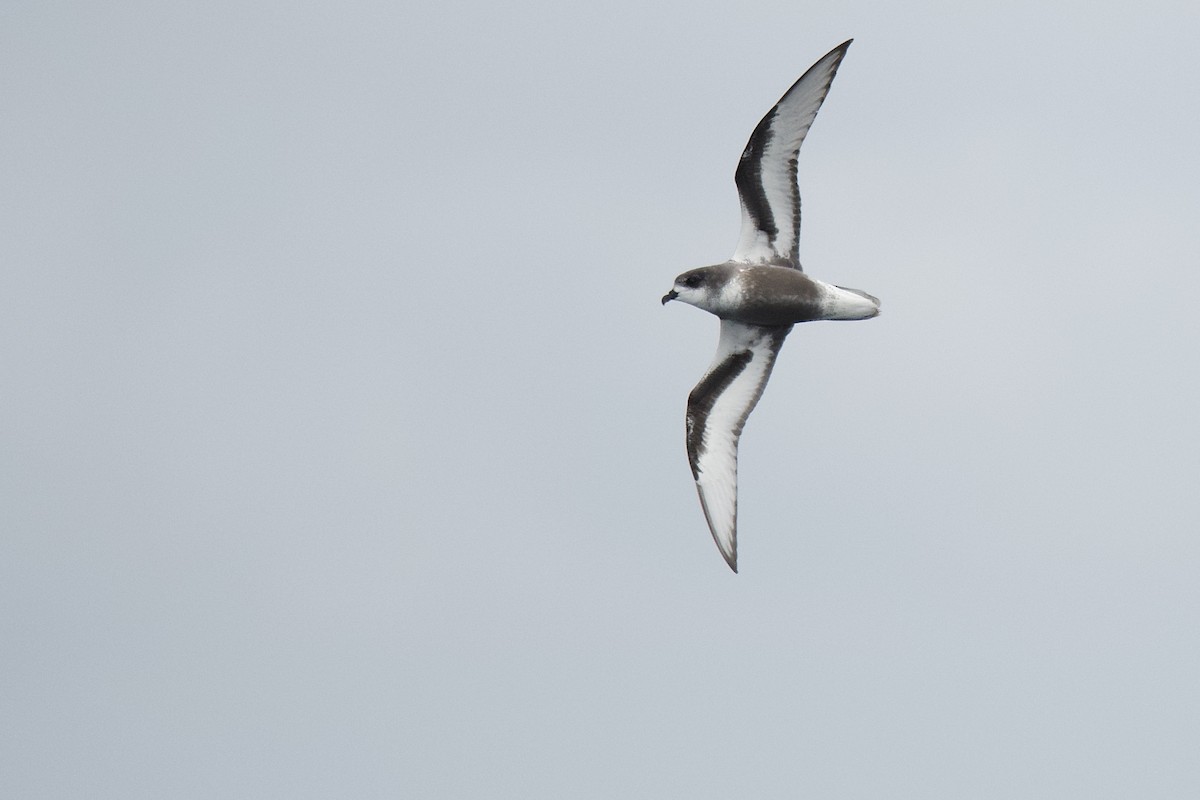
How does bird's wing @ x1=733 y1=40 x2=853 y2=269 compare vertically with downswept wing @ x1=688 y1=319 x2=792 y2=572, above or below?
above

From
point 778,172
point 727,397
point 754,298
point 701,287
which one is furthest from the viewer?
point 727,397

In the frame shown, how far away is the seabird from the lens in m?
30.0

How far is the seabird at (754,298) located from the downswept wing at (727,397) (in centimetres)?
2

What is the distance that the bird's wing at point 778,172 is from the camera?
29.3 m

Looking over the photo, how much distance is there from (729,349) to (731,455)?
5.72 feet

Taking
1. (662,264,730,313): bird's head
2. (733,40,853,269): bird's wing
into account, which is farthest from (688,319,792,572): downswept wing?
(733,40,853,269): bird's wing

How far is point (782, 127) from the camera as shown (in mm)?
29828

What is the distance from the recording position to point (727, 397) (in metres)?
32.0

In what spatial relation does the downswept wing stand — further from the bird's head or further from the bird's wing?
the bird's wing

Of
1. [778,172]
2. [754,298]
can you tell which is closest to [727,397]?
[754,298]

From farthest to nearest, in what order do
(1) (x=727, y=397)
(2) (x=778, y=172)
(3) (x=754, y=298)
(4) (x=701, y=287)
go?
1. (1) (x=727, y=397)
2. (4) (x=701, y=287)
3. (3) (x=754, y=298)
4. (2) (x=778, y=172)

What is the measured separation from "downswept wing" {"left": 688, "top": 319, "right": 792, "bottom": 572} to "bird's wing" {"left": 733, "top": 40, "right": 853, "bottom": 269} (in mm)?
1499

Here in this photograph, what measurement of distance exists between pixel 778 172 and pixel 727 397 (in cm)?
387

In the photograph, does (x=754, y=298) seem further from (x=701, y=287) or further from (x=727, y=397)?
(x=727, y=397)
